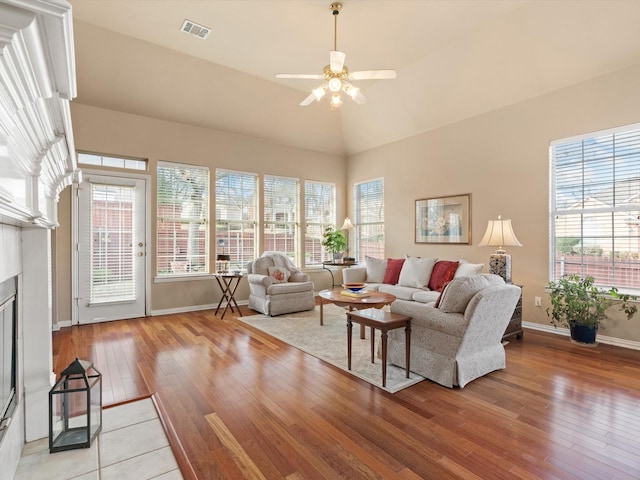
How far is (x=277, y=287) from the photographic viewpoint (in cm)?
539

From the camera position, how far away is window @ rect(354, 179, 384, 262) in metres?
7.04

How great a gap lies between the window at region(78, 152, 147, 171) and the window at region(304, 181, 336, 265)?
3.20m

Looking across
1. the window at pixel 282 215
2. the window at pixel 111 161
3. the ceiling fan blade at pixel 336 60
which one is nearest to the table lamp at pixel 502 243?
the ceiling fan blade at pixel 336 60

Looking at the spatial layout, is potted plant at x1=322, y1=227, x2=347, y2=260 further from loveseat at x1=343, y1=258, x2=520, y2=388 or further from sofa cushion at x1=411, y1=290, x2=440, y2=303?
loveseat at x1=343, y1=258, x2=520, y2=388

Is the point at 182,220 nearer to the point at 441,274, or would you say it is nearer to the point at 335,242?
the point at 335,242

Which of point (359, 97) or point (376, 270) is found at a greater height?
point (359, 97)

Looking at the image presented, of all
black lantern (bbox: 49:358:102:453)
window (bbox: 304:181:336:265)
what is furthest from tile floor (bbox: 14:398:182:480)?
window (bbox: 304:181:336:265)

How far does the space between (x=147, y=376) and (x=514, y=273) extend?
4.82m

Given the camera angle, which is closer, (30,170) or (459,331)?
(30,170)

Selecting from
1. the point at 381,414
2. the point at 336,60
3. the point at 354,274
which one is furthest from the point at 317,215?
the point at 381,414

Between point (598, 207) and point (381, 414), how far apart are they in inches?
153

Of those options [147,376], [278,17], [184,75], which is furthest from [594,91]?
[147,376]

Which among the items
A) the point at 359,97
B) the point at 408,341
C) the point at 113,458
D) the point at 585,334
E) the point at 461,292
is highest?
the point at 359,97

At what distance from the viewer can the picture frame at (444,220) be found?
546 cm
